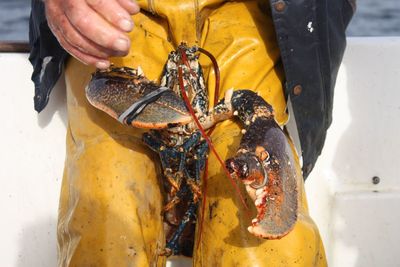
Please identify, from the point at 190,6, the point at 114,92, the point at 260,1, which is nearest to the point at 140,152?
the point at 114,92

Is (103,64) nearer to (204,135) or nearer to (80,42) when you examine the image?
(80,42)

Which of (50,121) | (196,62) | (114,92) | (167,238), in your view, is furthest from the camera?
(50,121)

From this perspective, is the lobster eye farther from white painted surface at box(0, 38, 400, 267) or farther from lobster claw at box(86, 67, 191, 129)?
white painted surface at box(0, 38, 400, 267)

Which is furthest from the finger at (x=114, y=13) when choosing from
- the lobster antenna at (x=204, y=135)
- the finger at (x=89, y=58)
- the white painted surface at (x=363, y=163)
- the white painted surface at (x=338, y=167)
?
the white painted surface at (x=363, y=163)

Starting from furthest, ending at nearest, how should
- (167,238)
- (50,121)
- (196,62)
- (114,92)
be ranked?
(50,121), (167,238), (196,62), (114,92)

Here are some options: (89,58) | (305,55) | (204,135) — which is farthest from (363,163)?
(89,58)

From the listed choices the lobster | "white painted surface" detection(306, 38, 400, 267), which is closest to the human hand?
the lobster

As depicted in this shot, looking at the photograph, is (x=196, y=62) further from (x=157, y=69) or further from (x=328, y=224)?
(x=328, y=224)
